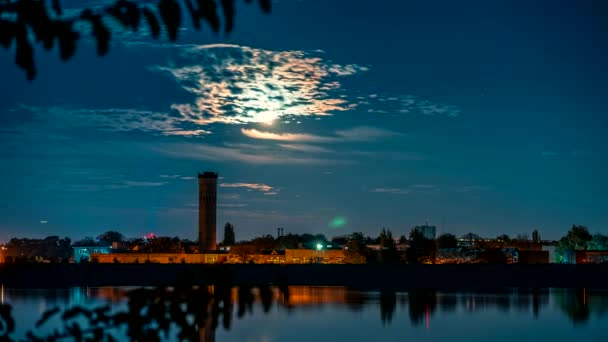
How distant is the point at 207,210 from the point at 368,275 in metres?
34.3

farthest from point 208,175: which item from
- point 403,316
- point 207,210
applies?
point 403,316

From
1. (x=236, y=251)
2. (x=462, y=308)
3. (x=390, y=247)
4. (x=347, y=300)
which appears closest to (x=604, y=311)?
(x=462, y=308)

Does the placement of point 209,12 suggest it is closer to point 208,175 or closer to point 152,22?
point 152,22

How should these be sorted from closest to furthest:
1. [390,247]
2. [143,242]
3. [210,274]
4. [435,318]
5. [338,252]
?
1. [210,274]
2. [435,318]
3. [390,247]
4. [338,252]
5. [143,242]

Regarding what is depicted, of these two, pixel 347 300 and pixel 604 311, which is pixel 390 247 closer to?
pixel 347 300

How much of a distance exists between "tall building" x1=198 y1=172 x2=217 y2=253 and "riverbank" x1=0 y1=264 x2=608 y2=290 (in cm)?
2465

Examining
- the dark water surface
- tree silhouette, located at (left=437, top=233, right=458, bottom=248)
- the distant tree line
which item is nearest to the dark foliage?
the dark water surface

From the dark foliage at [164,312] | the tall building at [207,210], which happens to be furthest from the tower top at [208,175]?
the dark foliage at [164,312]

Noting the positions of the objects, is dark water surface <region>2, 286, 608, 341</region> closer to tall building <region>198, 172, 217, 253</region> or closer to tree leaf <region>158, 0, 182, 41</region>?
tree leaf <region>158, 0, 182, 41</region>

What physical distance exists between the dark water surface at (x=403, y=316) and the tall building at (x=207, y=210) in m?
43.6

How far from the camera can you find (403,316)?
53.0m

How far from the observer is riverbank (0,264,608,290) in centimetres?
8544

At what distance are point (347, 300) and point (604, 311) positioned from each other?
17257mm

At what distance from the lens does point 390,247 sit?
338ft
